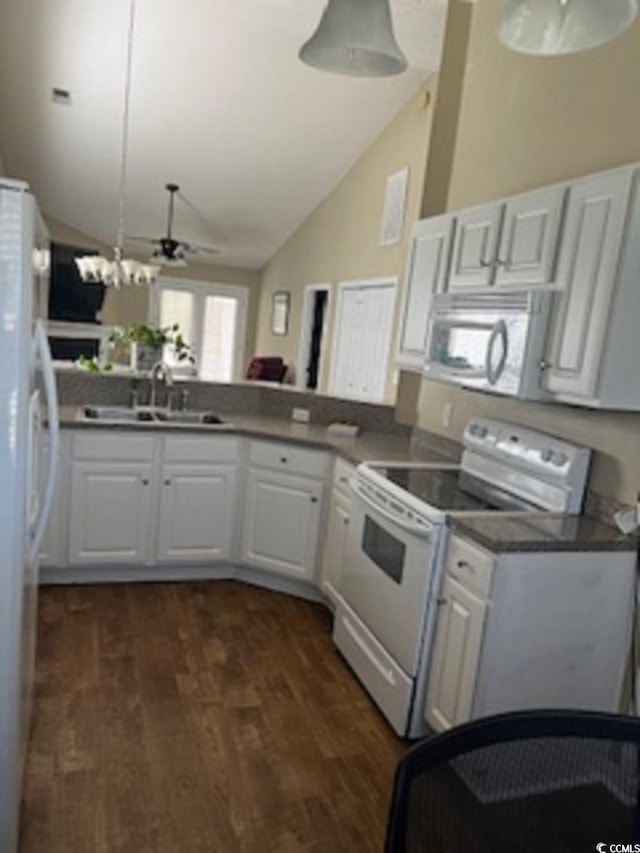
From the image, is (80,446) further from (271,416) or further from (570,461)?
(570,461)

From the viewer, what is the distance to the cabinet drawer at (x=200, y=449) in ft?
10.9

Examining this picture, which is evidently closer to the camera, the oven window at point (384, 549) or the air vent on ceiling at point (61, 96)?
the oven window at point (384, 549)

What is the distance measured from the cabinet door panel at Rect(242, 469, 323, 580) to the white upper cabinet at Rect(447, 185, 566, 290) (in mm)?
1261

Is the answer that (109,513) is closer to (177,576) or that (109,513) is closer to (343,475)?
(177,576)

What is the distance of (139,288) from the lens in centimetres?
964

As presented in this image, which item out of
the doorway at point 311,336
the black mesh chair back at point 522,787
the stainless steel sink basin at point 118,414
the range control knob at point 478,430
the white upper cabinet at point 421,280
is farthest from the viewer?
the doorway at point 311,336

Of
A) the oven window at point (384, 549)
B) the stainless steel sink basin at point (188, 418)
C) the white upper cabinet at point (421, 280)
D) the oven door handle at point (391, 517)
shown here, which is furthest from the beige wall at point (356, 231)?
the oven window at point (384, 549)

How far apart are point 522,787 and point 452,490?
1.73 meters

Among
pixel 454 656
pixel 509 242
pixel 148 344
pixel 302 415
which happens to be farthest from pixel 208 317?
pixel 454 656

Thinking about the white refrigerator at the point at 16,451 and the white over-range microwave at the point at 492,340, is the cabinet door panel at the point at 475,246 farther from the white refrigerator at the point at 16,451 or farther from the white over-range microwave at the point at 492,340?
the white refrigerator at the point at 16,451

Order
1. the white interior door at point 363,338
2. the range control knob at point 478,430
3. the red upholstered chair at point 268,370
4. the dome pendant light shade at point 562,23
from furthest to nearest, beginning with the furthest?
the red upholstered chair at point 268,370, the white interior door at point 363,338, the range control knob at point 478,430, the dome pendant light shade at point 562,23

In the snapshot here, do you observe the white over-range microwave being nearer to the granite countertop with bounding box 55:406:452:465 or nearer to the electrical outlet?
the granite countertop with bounding box 55:406:452:465

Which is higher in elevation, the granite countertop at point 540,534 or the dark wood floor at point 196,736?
the granite countertop at point 540,534

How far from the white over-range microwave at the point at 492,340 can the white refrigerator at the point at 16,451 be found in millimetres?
1512
